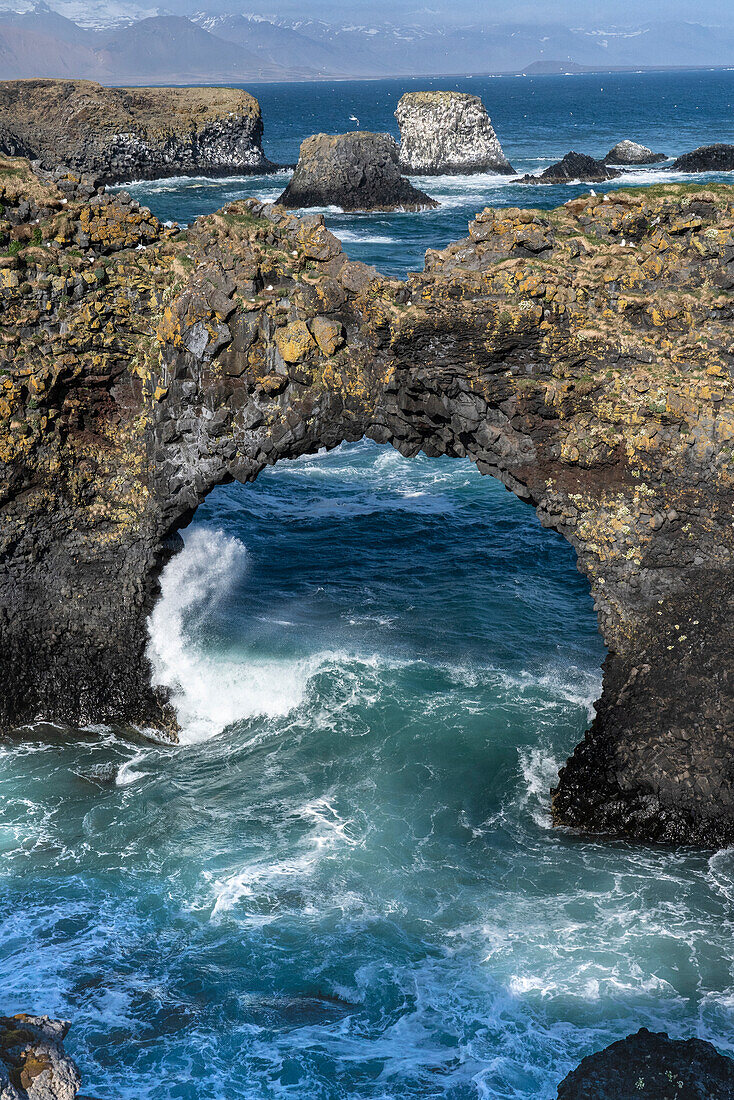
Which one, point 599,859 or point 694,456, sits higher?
point 694,456

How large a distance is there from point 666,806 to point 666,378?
8.11 meters

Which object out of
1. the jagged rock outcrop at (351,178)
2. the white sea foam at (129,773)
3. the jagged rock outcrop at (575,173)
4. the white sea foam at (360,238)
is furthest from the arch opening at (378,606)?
the jagged rock outcrop at (575,173)

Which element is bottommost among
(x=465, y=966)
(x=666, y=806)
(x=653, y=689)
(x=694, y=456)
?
(x=465, y=966)

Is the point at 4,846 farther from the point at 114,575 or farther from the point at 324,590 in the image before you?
the point at 324,590

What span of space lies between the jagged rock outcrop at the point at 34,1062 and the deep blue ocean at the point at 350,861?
0.50 m

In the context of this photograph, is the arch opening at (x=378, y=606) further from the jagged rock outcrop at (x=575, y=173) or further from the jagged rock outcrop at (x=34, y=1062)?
the jagged rock outcrop at (x=575, y=173)

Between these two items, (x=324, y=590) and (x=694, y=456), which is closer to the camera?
(x=694, y=456)

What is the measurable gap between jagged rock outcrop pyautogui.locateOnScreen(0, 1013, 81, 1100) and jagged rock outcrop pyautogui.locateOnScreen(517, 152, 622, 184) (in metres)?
86.7

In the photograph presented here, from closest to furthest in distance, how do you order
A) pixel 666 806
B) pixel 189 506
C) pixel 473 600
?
pixel 666 806
pixel 189 506
pixel 473 600

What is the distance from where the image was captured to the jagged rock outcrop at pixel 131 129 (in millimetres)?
92875

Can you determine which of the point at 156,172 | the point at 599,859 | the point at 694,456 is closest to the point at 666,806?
the point at 599,859

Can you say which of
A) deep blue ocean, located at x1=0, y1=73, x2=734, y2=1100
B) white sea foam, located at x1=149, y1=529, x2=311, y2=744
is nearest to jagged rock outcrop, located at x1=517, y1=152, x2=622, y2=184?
deep blue ocean, located at x1=0, y1=73, x2=734, y2=1100

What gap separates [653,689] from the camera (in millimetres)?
18031

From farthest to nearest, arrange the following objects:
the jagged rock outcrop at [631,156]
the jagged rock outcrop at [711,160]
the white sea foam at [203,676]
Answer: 1. the jagged rock outcrop at [631,156]
2. the jagged rock outcrop at [711,160]
3. the white sea foam at [203,676]
